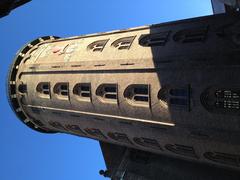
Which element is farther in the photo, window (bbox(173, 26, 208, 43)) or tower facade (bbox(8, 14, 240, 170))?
window (bbox(173, 26, 208, 43))

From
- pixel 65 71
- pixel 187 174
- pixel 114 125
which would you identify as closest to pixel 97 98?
pixel 114 125

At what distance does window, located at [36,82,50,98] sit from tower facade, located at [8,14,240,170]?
85mm

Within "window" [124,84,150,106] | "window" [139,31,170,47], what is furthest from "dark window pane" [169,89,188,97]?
"window" [139,31,170,47]

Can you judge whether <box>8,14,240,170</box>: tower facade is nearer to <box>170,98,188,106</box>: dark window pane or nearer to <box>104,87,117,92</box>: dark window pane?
<box>170,98,188,106</box>: dark window pane

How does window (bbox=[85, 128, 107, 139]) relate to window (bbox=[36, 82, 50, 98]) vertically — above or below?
below

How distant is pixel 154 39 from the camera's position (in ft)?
102

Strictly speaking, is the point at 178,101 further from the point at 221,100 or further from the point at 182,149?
the point at 182,149

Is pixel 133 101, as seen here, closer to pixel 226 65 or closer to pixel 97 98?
pixel 97 98

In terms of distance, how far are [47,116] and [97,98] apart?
9.48 metres

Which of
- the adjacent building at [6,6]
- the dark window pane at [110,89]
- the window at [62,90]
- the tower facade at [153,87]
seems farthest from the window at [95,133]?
the adjacent building at [6,6]

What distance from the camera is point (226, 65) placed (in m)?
24.7

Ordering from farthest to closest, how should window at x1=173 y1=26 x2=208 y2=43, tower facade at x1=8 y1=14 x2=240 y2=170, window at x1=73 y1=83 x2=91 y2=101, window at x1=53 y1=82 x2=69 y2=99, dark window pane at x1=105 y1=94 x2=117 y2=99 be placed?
window at x1=53 y1=82 x2=69 y2=99
window at x1=73 y1=83 x2=91 y2=101
dark window pane at x1=105 y1=94 x2=117 y2=99
window at x1=173 y1=26 x2=208 y2=43
tower facade at x1=8 y1=14 x2=240 y2=170

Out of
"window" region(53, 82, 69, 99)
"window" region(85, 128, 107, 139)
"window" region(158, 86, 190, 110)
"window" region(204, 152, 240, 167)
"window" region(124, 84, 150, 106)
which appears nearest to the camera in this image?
"window" region(158, 86, 190, 110)

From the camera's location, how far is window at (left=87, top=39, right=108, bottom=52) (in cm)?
3574
